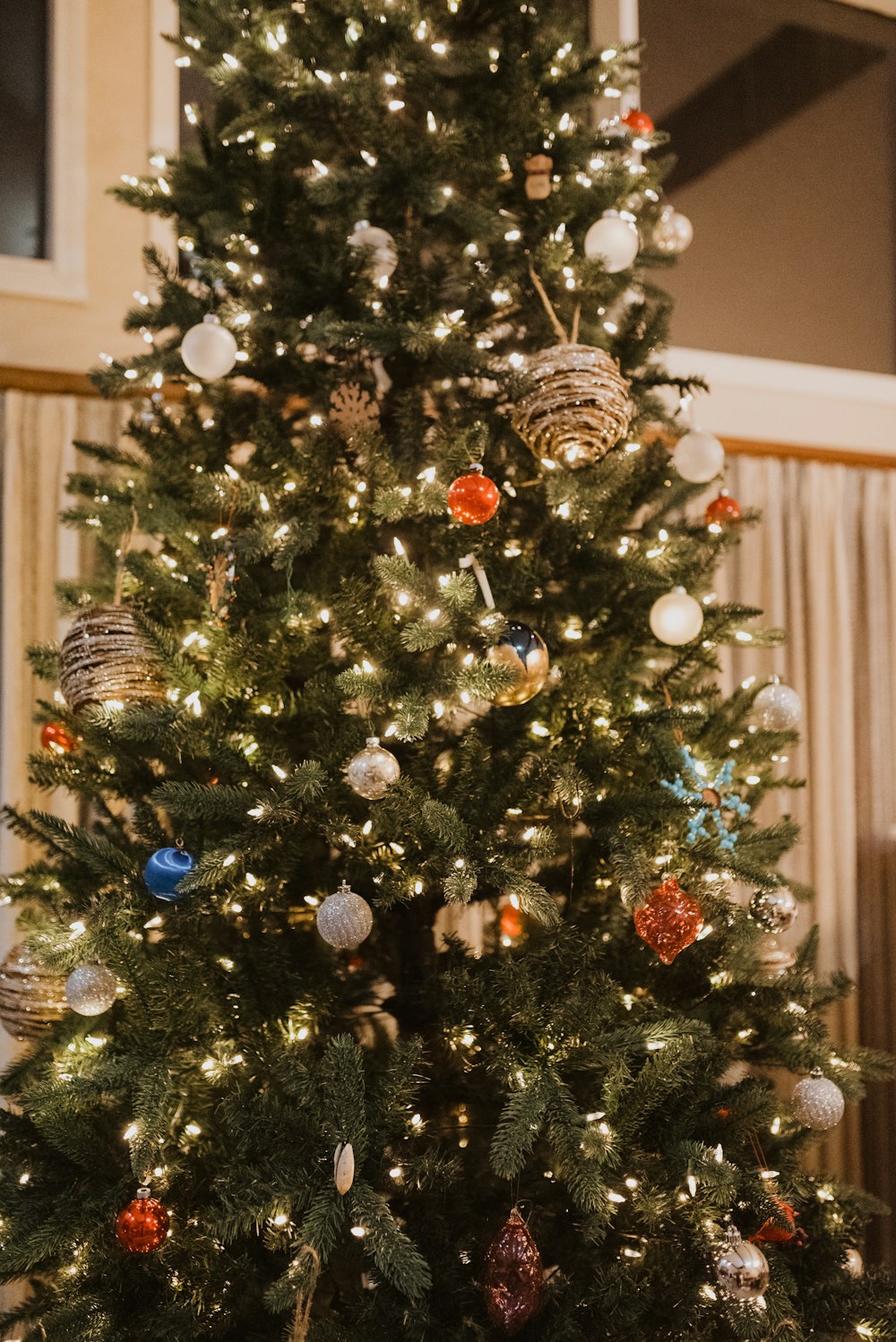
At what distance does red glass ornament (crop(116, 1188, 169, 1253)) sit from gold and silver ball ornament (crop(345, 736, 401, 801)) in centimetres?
49

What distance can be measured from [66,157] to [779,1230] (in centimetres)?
249

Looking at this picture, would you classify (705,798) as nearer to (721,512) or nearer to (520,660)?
(520,660)

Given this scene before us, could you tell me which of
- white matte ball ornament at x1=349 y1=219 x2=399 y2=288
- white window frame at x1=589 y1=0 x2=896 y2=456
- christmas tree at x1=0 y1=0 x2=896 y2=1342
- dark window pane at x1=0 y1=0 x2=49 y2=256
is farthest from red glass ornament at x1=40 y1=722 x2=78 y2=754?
white window frame at x1=589 y1=0 x2=896 y2=456

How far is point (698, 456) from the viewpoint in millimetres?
1491

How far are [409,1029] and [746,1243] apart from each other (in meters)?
0.52

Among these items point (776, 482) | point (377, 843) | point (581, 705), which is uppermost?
point (776, 482)

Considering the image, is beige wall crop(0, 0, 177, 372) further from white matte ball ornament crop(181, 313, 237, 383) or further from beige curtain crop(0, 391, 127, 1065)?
white matte ball ornament crop(181, 313, 237, 383)

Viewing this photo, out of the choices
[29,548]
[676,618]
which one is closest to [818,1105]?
[676,618]

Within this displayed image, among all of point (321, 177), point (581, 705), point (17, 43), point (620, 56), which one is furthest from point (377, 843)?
point (17, 43)

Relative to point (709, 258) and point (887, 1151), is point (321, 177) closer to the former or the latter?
point (709, 258)

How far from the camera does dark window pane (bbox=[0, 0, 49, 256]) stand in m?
2.25

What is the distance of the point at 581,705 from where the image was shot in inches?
50.3

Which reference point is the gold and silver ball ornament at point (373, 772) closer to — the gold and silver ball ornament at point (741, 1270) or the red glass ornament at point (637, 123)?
the gold and silver ball ornament at point (741, 1270)

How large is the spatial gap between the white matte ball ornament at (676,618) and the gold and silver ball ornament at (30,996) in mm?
956
